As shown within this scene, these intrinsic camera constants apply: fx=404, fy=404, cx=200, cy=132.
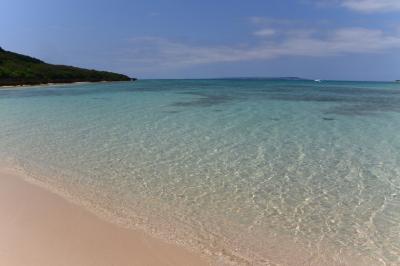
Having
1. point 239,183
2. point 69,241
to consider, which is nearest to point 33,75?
point 239,183

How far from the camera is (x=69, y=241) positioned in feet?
18.1

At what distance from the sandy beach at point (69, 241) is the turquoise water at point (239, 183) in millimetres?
345

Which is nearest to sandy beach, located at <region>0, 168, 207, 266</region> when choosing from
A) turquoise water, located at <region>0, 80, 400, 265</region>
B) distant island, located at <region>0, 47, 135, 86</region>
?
turquoise water, located at <region>0, 80, 400, 265</region>

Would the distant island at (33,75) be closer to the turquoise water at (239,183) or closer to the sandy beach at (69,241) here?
the turquoise water at (239,183)

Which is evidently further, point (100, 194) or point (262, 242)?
point (100, 194)

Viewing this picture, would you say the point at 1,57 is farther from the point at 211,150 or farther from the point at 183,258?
the point at 183,258

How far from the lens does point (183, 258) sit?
5.15 metres

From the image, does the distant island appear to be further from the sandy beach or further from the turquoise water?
the sandy beach

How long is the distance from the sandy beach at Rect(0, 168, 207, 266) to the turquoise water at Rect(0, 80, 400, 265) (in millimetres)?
345

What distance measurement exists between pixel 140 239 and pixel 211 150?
6198 mm

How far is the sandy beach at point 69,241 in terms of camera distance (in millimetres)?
5004

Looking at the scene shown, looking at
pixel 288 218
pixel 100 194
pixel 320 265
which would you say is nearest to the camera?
pixel 320 265

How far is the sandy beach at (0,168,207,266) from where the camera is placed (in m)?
5.00

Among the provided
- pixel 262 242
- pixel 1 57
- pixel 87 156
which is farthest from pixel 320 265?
pixel 1 57
